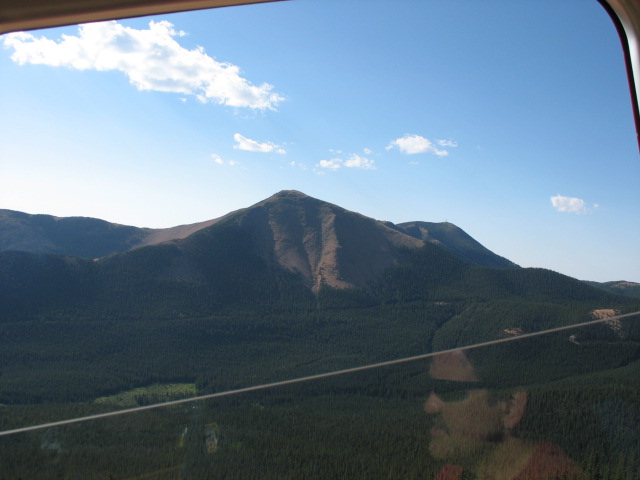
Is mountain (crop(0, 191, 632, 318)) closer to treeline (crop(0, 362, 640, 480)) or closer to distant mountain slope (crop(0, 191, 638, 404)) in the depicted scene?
distant mountain slope (crop(0, 191, 638, 404))

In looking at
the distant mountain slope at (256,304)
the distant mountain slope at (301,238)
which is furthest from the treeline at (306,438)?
the distant mountain slope at (301,238)

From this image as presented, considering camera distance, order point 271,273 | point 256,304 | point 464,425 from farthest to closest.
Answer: point 271,273
point 256,304
point 464,425

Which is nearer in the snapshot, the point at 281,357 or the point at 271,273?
the point at 281,357

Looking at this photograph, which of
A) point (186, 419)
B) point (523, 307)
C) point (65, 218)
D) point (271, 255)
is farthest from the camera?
point (65, 218)

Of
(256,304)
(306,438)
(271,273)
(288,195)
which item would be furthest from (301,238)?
(306,438)

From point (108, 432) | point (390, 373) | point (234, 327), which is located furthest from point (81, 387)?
point (234, 327)

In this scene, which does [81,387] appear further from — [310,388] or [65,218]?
[65,218]

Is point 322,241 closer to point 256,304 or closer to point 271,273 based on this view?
point 271,273

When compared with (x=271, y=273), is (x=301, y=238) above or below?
above

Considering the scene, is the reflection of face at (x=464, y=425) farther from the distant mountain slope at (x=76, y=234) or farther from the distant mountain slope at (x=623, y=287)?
the distant mountain slope at (x=76, y=234)
